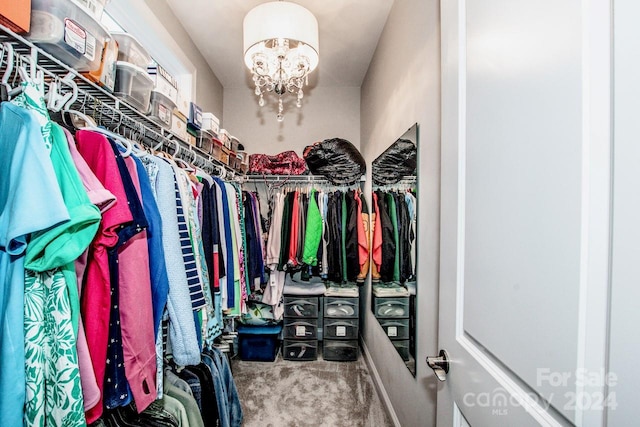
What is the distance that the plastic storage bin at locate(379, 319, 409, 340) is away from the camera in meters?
1.63

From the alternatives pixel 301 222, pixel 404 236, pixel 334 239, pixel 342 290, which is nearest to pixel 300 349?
pixel 342 290

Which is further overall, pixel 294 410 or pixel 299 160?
pixel 299 160

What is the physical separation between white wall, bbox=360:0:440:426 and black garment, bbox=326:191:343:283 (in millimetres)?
666

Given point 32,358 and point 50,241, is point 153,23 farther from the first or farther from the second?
point 32,358

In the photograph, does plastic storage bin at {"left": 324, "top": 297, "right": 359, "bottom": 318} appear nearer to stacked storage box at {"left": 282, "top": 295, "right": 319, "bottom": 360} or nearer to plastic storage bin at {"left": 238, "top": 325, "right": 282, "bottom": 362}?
stacked storage box at {"left": 282, "top": 295, "right": 319, "bottom": 360}

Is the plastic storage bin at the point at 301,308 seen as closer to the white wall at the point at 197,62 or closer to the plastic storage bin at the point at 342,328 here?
the plastic storage bin at the point at 342,328

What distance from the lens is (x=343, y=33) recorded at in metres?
2.27

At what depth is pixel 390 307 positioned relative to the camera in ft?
6.41

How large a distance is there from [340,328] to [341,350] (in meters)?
0.20

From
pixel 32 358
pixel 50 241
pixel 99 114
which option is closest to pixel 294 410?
pixel 32 358

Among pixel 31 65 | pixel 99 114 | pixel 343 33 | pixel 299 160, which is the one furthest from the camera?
pixel 299 160

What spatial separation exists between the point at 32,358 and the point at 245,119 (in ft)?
9.72

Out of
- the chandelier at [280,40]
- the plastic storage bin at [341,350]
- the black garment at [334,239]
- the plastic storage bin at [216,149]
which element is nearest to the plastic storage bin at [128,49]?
the chandelier at [280,40]

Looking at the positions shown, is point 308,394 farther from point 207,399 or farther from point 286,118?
point 286,118
